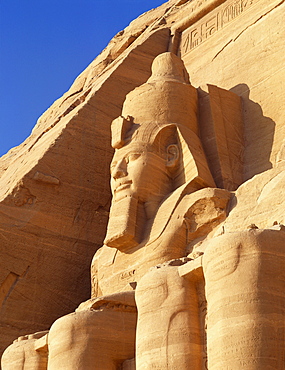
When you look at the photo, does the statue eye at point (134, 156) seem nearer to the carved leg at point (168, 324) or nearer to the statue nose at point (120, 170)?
the statue nose at point (120, 170)

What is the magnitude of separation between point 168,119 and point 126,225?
1.29m

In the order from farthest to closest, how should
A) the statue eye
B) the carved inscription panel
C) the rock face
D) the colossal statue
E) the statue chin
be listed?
the carved inscription panel → the statue eye → the statue chin → the rock face → the colossal statue

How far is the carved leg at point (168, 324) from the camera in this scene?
232 inches

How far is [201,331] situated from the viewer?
597cm

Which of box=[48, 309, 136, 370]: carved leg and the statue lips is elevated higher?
the statue lips

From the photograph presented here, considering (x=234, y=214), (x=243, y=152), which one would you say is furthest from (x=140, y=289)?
(x=243, y=152)

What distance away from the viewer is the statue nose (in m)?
8.45

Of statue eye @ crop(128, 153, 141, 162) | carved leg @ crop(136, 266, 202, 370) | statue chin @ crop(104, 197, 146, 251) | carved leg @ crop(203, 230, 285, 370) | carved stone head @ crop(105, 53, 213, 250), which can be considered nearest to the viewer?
carved leg @ crop(203, 230, 285, 370)

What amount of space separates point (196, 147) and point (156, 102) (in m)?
0.65

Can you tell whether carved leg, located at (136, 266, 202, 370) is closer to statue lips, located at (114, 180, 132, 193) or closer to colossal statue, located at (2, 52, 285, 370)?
colossal statue, located at (2, 52, 285, 370)

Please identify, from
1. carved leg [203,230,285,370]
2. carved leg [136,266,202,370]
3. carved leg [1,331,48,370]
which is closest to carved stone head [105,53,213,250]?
carved leg [1,331,48,370]

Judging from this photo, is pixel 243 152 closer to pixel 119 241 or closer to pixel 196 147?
pixel 196 147

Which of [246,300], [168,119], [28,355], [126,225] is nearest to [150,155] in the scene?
[168,119]

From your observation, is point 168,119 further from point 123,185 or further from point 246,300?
point 246,300
